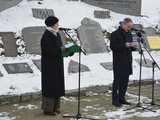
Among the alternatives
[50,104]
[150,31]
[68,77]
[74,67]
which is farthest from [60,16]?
[50,104]

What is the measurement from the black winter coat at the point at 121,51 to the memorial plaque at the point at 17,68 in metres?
2.40

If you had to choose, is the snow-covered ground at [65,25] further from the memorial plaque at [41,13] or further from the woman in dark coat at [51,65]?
the woman in dark coat at [51,65]

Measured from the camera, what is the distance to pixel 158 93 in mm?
11984

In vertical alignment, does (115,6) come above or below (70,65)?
above

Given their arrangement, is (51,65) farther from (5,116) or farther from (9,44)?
(9,44)

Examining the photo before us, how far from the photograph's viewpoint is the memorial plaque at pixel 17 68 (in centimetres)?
1151

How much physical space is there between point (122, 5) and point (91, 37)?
326cm

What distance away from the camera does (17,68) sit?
1166 cm

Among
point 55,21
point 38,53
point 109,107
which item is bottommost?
point 109,107

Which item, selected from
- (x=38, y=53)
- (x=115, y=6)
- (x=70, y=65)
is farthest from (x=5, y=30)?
(x=115, y=6)

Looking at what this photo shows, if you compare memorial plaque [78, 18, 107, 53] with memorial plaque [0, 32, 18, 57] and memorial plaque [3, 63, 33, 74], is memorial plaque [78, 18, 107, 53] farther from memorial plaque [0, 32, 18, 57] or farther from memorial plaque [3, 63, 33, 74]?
memorial plaque [3, 63, 33, 74]

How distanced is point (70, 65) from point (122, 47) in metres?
2.67

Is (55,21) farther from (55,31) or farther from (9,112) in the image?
(9,112)

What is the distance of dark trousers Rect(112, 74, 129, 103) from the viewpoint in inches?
407
